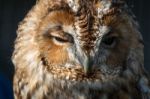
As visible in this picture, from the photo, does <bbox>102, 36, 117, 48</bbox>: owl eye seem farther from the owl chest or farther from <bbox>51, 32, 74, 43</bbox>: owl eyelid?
the owl chest

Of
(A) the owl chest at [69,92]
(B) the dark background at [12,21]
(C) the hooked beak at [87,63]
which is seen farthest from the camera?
(B) the dark background at [12,21]

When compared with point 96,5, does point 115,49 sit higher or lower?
lower

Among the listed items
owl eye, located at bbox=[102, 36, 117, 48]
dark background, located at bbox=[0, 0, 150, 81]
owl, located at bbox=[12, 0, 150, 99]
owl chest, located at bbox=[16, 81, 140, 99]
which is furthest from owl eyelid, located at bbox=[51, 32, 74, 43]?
dark background, located at bbox=[0, 0, 150, 81]

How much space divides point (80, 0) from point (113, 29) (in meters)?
0.15

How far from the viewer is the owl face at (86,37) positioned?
2.36 m

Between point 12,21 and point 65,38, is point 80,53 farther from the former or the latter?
point 12,21

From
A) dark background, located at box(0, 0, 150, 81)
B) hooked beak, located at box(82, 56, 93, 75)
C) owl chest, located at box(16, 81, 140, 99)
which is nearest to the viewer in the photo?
hooked beak, located at box(82, 56, 93, 75)

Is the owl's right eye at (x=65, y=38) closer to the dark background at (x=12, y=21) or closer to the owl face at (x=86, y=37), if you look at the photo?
the owl face at (x=86, y=37)

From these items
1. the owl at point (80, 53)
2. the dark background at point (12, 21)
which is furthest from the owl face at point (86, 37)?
the dark background at point (12, 21)

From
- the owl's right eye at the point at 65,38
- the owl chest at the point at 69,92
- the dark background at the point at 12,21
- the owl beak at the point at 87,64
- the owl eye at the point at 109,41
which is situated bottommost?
the dark background at the point at 12,21

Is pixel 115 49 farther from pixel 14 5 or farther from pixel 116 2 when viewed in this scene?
pixel 14 5

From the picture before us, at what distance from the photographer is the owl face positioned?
236 cm

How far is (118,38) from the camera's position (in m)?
2.47

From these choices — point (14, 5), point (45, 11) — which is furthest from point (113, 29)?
point (14, 5)
